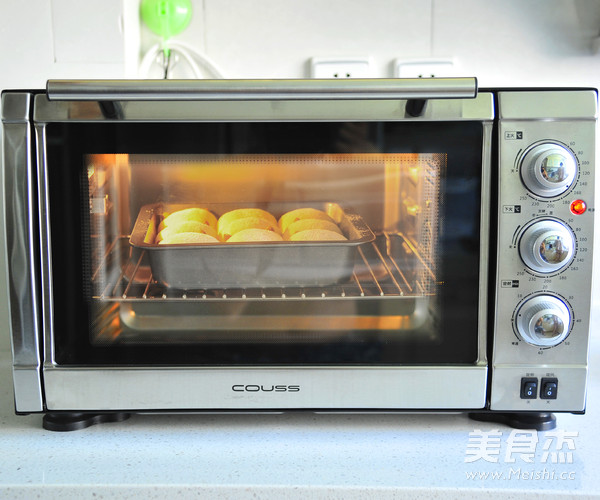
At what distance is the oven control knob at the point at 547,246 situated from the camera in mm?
786

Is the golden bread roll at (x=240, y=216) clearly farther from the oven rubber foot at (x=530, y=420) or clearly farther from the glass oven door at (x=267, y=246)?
the oven rubber foot at (x=530, y=420)

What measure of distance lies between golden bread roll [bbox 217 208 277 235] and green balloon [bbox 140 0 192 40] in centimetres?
49

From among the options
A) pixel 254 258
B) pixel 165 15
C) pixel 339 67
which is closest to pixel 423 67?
pixel 339 67

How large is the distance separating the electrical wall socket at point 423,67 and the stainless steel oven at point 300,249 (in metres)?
0.43

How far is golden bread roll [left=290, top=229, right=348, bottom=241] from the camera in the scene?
0.84 metres

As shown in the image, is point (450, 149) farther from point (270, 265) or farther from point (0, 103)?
point (0, 103)

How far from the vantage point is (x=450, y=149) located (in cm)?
80

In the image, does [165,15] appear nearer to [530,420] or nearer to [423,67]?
[423,67]

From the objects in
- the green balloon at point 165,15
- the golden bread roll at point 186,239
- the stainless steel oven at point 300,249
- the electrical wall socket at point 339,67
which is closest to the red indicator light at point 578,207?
the stainless steel oven at point 300,249

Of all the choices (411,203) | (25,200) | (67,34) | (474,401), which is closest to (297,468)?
(474,401)

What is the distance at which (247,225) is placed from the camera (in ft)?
2.77

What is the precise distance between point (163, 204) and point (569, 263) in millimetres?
484

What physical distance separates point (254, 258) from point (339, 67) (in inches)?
19.9

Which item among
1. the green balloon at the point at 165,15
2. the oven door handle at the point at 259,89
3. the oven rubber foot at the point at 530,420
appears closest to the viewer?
the oven door handle at the point at 259,89
